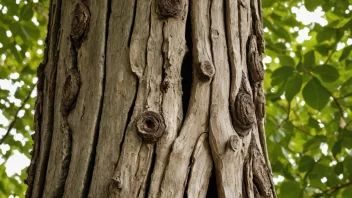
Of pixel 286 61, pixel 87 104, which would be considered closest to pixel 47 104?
pixel 87 104

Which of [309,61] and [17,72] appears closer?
[309,61]

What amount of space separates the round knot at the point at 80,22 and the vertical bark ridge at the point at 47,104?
12 cm

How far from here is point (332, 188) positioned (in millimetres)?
3369

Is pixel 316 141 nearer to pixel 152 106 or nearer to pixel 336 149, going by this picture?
pixel 336 149

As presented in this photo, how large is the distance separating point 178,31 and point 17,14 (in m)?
2.23

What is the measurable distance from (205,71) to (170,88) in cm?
12

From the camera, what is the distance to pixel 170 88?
1.39 m

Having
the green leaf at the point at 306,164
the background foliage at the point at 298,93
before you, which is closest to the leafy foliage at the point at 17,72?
the background foliage at the point at 298,93

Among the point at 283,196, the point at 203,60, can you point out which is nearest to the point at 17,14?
the point at 283,196

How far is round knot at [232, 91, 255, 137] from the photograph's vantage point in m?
1.44

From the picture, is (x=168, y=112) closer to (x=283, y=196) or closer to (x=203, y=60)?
(x=203, y=60)

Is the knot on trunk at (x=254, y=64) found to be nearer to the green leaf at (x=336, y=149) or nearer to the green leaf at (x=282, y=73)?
the green leaf at (x=282, y=73)

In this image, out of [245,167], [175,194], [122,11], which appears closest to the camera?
[175,194]

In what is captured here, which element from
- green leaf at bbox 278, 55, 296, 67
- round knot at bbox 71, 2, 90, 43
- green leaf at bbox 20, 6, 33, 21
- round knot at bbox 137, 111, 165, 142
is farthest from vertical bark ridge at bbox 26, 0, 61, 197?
green leaf at bbox 20, 6, 33, 21
